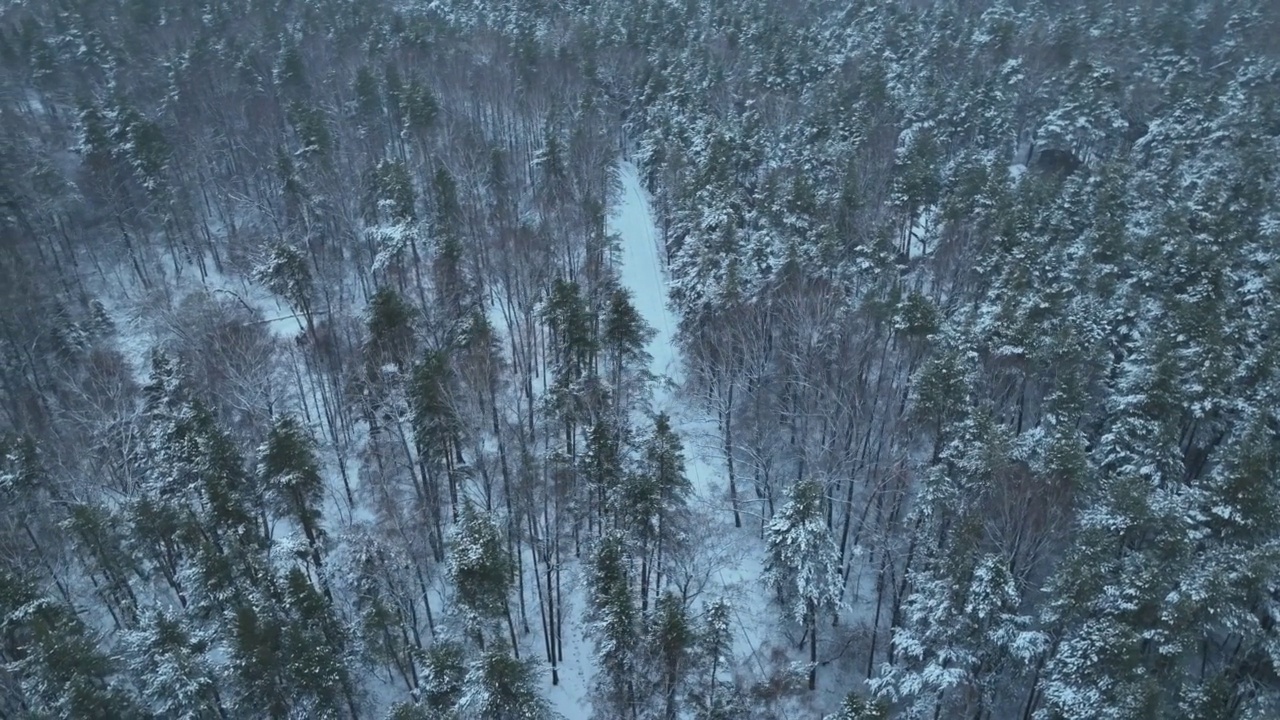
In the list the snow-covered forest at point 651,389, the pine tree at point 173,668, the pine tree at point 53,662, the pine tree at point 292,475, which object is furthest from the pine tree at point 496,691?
the pine tree at point 53,662

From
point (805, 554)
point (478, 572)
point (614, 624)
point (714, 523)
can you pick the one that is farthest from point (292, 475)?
point (805, 554)

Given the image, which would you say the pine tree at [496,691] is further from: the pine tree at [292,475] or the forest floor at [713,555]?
the pine tree at [292,475]

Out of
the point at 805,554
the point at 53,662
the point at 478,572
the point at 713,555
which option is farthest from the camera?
the point at 713,555

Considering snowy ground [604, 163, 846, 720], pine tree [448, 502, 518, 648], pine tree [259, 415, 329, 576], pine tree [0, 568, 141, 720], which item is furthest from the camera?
snowy ground [604, 163, 846, 720]

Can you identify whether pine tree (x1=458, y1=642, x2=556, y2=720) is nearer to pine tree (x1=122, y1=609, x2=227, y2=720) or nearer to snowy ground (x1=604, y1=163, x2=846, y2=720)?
snowy ground (x1=604, y1=163, x2=846, y2=720)

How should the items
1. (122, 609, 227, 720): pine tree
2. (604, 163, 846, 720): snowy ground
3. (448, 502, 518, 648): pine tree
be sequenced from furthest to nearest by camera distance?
(604, 163, 846, 720): snowy ground, (448, 502, 518, 648): pine tree, (122, 609, 227, 720): pine tree

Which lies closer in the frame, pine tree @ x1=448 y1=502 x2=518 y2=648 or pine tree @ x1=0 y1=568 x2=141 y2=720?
pine tree @ x1=0 y1=568 x2=141 y2=720

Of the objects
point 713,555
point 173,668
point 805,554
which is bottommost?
point 713,555

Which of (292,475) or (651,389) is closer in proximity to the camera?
(292,475)

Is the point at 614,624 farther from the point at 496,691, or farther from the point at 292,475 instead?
the point at 292,475

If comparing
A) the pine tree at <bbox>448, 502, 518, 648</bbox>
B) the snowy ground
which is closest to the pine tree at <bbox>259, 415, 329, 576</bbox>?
the pine tree at <bbox>448, 502, 518, 648</bbox>
